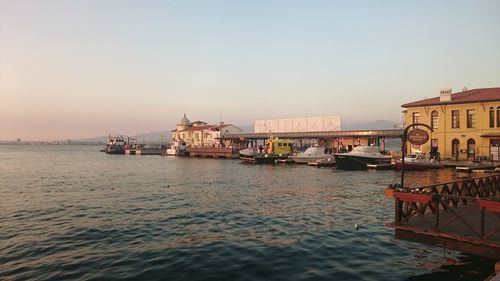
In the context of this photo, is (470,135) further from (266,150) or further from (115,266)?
(115,266)

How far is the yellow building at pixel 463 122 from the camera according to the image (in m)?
50.7

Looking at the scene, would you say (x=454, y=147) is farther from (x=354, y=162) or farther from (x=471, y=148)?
(x=354, y=162)

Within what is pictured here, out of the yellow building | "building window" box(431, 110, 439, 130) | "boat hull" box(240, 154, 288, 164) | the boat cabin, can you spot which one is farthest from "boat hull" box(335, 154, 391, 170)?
the boat cabin

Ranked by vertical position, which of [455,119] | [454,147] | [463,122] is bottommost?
[454,147]

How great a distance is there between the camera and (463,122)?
5303 centimetres

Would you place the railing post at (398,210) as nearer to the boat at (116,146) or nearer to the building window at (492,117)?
the building window at (492,117)

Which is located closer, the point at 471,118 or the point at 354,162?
the point at 354,162

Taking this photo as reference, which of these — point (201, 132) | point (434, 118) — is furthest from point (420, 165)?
point (201, 132)

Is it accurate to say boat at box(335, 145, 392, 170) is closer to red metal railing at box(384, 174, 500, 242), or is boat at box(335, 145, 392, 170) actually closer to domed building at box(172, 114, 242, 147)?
red metal railing at box(384, 174, 500, 242)

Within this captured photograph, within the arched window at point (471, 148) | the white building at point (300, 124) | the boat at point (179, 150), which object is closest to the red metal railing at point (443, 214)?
the arched window at point (471, 148)

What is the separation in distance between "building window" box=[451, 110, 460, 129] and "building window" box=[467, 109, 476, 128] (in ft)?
4.35

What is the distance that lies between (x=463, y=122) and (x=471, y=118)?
1.21 metres

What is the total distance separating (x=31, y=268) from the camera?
12078mm

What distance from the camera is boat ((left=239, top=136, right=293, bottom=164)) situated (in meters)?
67.1
